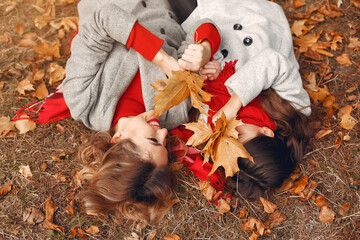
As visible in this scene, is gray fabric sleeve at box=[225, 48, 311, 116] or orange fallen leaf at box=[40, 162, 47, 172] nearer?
gray fabric sleeve at box=[225, 48, 311, 116]

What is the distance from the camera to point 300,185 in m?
2.59

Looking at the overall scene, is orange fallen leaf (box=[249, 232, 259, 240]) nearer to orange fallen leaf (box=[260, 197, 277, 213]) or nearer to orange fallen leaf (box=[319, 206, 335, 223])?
orange fallen leaf (box=[260, 197, 277, 213])

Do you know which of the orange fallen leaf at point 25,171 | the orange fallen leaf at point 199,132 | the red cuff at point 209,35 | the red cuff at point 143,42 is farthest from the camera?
the orange fallen leaf at point 25,171

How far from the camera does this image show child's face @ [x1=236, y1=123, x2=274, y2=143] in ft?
7.58

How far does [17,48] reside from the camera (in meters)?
3.19

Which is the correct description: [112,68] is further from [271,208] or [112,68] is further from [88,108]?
[271,208]

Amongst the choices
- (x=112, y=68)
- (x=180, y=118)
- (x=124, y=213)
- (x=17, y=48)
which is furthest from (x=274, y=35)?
(x=17, y=48)

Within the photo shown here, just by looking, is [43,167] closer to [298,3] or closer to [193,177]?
[193,177]

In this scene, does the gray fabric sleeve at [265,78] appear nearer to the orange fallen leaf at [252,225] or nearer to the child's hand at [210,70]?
the child's hand at [210,70]

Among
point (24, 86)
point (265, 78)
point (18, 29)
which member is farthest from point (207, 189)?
point (18, 29)

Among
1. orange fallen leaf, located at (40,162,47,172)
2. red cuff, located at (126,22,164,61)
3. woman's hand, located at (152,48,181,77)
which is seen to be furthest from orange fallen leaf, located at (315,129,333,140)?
orange fallen leaf, located at (40,162,47,172)

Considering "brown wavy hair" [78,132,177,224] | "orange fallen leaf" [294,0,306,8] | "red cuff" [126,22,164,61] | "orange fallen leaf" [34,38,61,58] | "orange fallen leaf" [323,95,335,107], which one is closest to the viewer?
"brown wavy hair" [78,132,177,224]

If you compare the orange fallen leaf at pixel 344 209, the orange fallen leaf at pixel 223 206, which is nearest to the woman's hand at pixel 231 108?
the orange fallen leaf at pixel 223 206

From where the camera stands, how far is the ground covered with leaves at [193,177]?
2471 millimetres
